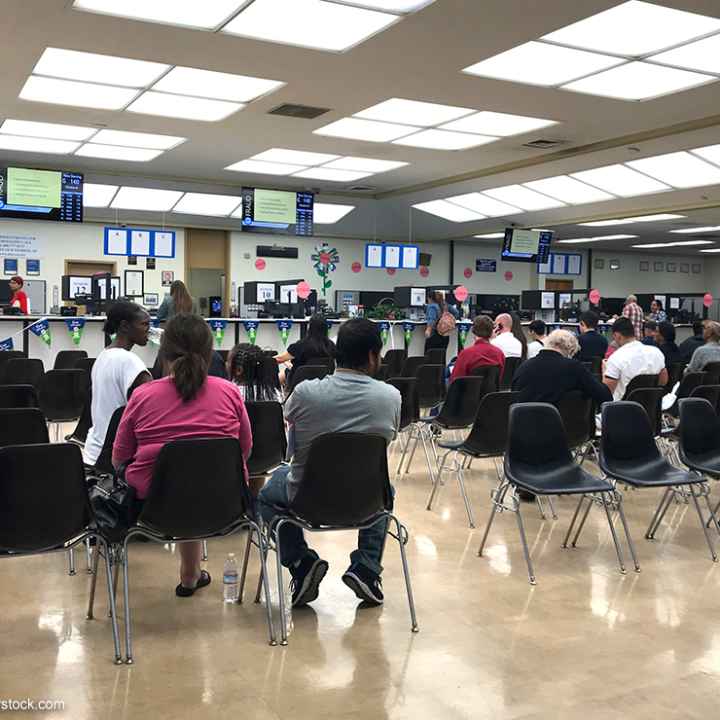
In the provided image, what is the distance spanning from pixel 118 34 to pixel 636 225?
35.8 ft

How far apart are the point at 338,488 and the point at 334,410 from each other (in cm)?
32

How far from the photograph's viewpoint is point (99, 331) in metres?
9.43

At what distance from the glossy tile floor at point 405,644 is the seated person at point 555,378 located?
98cm

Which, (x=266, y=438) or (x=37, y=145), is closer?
(x=266, y=438)

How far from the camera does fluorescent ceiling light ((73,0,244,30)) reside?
4.73m

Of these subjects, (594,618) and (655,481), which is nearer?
(594,618)

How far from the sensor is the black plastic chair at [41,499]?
2590 mm

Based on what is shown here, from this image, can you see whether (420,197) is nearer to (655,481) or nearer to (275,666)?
(655,481)

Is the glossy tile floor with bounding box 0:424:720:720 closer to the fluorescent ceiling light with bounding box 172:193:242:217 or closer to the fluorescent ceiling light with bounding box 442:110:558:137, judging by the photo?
the fluorescent ceiling light with bounding box 442:110:558:137

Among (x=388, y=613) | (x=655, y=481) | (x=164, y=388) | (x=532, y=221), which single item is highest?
(x=532, y=221)

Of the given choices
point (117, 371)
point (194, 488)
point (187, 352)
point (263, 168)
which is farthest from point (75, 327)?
point (194, 488)

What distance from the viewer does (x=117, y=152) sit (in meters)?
9.44

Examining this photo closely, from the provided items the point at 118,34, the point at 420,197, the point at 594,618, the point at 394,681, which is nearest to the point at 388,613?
the point at 394,681

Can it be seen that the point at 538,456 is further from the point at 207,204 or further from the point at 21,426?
the point at 207,204
